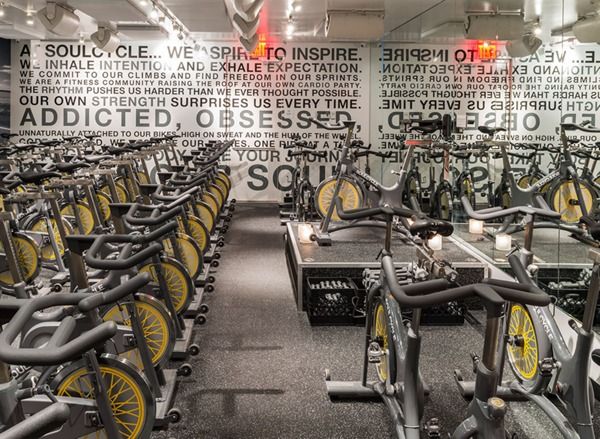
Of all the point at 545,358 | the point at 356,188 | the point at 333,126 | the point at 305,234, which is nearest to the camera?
the point at 545,358

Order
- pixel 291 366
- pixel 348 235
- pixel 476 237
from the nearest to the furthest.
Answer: pixel 291 366 < pixel 476 237 < pixel 348 235

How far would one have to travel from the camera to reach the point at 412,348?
2688 millimetres

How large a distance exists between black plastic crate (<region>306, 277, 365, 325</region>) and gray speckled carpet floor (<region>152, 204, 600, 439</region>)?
0.27 ft

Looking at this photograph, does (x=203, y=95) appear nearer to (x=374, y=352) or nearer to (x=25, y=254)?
(x=25, y=254)

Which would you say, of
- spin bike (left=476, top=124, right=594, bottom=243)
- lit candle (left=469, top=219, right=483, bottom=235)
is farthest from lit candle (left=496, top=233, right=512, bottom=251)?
lit candle (left=469, top=219, right=483, bottom=235)

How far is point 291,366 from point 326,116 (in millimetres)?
8013

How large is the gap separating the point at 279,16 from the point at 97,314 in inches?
291

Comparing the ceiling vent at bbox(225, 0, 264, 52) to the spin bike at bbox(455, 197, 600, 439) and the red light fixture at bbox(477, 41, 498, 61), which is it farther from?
the spin bike at bbox(455, 197, 600, 439)

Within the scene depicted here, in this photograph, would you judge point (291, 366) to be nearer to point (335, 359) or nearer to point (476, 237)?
point (335, 359)

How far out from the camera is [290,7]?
8.27 meters

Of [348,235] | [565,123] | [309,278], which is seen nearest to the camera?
[565,123]

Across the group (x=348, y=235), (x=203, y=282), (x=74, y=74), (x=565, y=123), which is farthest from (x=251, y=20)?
(x=74, y=74)

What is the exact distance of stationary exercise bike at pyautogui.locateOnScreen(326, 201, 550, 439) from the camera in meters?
1.90

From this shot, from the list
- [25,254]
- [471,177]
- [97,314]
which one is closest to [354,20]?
[471,177]
